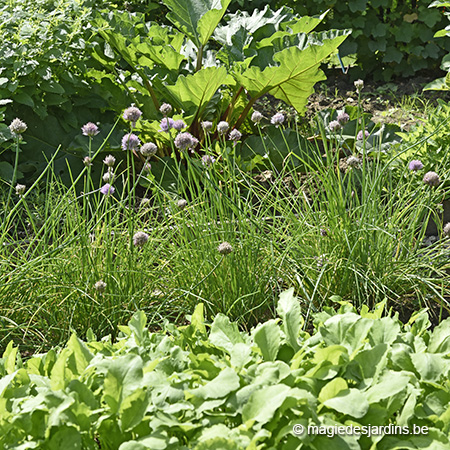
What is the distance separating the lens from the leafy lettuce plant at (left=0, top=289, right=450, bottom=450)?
1300 millimetres

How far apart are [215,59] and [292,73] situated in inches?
31.5

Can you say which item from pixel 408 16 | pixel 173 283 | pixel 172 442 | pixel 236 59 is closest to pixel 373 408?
pixel 172 442

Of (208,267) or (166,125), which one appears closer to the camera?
(208,267)

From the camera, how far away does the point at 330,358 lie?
58.4 inches

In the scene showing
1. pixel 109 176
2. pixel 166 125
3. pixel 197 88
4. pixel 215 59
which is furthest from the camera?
pixel 215 59

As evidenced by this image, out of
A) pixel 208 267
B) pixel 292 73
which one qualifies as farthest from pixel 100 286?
pixel 292 73

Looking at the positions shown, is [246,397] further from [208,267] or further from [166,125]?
[166,125]

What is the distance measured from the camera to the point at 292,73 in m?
3.88

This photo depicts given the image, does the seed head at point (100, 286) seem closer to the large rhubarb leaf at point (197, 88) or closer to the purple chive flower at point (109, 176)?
the purple chive flower at point (109, 176)

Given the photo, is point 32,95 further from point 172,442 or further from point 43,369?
point 172,442

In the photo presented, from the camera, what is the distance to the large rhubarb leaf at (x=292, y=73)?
12.2ft

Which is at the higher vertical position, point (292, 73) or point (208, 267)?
point (292, 73)

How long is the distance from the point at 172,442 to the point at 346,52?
5.19 m

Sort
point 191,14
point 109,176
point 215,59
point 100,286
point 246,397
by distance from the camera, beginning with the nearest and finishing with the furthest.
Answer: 1. point 246,397
2. point 100,286
3. point 109,176
4. point 191,14
5. point 215,59
